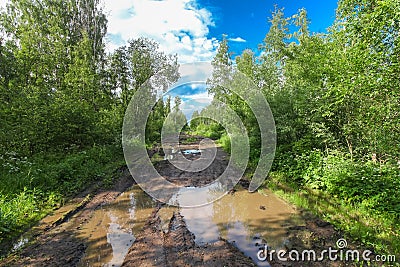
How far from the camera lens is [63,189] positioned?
7352mm

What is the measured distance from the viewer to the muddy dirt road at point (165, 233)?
3973 millimetres

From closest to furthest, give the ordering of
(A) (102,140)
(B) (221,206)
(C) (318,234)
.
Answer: (C) (318,234) → (B) (221,206) → (A) (102,140)

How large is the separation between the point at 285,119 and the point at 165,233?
7090mm

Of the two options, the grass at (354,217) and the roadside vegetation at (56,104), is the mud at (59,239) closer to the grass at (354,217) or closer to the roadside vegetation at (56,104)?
the roadside vegetation at (56,104)

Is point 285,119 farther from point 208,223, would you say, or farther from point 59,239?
point 59,239

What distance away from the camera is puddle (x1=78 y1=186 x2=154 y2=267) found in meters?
4.07

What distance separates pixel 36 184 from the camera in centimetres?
701

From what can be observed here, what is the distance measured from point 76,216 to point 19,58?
1017 cm

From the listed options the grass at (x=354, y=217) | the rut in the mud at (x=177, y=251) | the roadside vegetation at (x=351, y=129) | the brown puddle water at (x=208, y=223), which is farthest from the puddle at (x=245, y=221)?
the roadside vegetation at (x=351, y=129)

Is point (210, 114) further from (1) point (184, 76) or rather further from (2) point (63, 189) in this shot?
(2) point (63, 189)

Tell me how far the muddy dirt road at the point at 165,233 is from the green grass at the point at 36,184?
1.22ft

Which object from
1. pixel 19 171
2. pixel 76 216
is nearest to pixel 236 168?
pixel 76 216

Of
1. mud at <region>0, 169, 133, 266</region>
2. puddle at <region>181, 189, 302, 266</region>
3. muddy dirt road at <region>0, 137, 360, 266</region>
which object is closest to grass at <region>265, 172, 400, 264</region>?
muddy dirt road at <region>0, 137, 360, 266</region>

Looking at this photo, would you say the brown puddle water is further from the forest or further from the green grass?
the green grass
